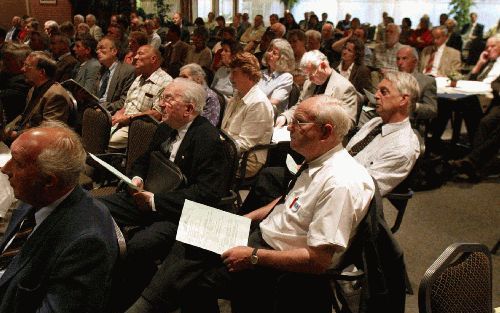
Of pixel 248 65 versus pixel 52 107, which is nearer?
pixel 248 65

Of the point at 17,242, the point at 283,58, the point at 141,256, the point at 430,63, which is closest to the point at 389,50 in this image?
the point at 430,63

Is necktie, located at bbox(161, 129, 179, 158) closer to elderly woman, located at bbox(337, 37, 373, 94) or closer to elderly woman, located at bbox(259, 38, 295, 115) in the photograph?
elderly woman, located at bbox(259, 38, 295, 115)

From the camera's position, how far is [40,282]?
5.23 feet

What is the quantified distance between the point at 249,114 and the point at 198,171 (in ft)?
3.02

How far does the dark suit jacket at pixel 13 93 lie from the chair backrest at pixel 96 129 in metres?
2.49

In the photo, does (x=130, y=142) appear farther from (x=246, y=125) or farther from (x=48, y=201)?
(x=48, y=201)

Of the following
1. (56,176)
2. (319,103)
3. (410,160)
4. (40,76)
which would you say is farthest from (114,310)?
(40,76)

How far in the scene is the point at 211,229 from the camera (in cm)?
228

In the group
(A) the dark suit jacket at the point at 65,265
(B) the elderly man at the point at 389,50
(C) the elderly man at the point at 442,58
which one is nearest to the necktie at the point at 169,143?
(A) the dark suit jacket at the point at 65,265

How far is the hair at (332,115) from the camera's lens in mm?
2143

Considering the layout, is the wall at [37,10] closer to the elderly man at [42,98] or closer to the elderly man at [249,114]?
the elderly man at [42,98]

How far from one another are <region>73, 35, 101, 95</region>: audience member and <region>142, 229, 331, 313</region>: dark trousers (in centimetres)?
370

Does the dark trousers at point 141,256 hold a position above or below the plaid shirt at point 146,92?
below

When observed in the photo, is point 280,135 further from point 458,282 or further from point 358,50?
point 458,282
